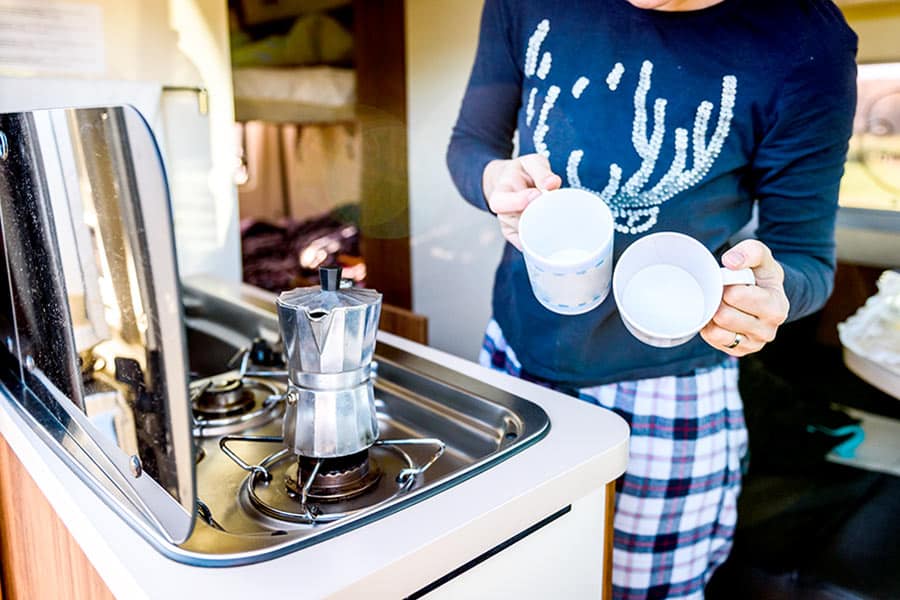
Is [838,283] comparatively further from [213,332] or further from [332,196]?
[213,332]

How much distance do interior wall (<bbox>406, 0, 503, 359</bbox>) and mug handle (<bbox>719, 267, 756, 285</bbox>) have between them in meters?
0.55

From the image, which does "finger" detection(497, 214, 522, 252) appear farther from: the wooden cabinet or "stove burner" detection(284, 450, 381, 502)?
the wooden cabinet

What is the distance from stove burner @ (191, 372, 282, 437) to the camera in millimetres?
901

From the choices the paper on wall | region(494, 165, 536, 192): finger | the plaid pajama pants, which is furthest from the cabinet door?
the paper on wall

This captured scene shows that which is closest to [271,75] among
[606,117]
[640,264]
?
[606,117]

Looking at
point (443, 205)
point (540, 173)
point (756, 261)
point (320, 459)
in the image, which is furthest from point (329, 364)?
point (443, 205)

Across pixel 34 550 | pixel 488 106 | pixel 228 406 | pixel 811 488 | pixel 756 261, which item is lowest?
pixel 811 488

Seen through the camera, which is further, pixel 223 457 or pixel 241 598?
pixel 223 457

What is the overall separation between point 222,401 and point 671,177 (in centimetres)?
63

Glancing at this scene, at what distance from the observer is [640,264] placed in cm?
Result: 72

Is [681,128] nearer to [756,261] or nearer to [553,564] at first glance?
[756,261]

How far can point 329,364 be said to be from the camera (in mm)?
689

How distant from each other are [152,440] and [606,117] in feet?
2.00

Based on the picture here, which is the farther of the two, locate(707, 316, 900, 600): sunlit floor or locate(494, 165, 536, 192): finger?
locate(707, 316, 900, 600): sunlit floor
